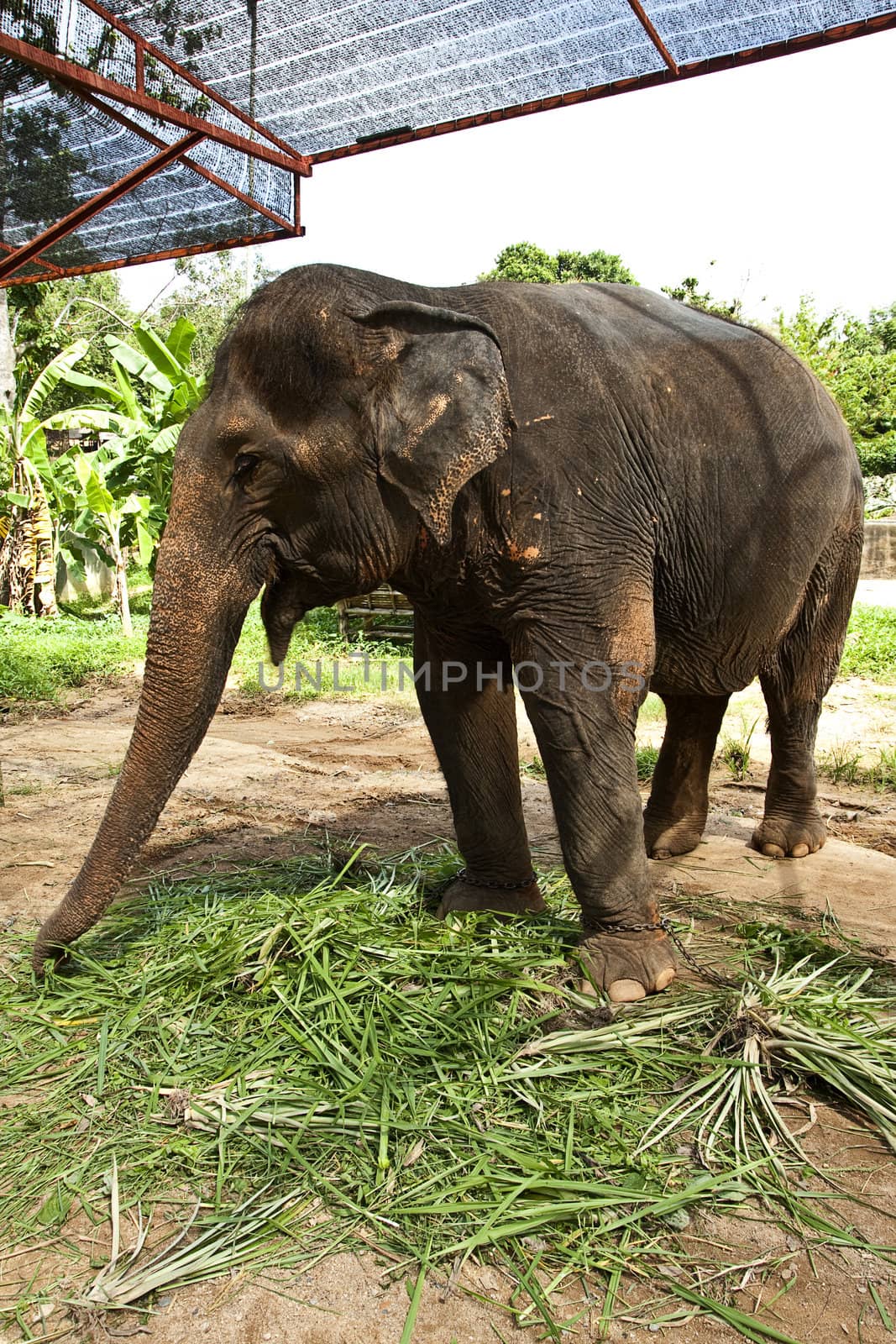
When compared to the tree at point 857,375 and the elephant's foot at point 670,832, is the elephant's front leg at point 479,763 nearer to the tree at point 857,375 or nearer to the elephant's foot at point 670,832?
the elephant's foot at point 670,832

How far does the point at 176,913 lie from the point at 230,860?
992 millimetres

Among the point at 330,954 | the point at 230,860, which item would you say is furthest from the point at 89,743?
the point at 330,954

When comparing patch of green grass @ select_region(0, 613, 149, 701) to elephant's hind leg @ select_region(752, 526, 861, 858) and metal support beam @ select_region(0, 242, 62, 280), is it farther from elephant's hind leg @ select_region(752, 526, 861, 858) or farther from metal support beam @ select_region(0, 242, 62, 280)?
elephant's hind leg @ select_region(752, 526, 861, 858)

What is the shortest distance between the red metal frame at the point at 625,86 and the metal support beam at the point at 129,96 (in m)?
0.26

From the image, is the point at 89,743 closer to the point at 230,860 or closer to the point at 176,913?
the point at 230,860

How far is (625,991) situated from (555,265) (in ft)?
133

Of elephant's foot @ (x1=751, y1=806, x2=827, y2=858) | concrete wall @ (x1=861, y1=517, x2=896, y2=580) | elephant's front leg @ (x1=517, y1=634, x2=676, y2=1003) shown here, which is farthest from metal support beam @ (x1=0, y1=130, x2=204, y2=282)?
concrete wall @ (x1=861, y1=517, x2=896, y2=580)

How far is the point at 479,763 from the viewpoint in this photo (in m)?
4.00

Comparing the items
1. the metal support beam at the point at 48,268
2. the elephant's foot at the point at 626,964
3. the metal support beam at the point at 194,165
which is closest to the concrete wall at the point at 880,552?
the metal support beam at the point at 194,165

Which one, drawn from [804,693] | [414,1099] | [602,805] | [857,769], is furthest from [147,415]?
[414,1099]

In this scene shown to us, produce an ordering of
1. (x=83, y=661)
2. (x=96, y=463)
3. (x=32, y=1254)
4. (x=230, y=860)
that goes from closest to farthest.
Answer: (x=32, y=1254) < (x=230, y=860) < (x=83, y=661) < (x=96, y=463)

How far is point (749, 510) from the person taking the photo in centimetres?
386

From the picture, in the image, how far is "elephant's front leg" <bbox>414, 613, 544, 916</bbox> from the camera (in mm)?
3941

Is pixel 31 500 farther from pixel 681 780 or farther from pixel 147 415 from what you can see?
pixel 681 780
